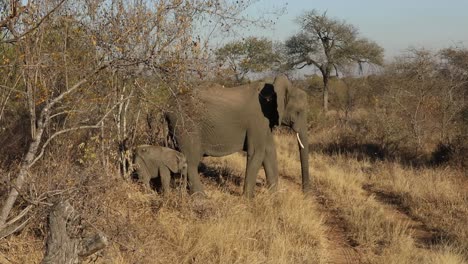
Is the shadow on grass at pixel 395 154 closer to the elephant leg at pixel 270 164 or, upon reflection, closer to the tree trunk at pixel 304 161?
the tree trunk at pixel 304 161

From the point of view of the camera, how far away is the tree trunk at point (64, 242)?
3832 millimetres

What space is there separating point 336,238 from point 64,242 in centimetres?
428

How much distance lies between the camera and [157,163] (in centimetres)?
816

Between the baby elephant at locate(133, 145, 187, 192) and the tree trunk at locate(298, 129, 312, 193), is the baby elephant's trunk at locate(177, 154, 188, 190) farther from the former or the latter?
the tree trunk at locate(298, 129, 312, 193)

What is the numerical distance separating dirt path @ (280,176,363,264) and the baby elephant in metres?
2.31

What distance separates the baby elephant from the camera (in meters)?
8.12

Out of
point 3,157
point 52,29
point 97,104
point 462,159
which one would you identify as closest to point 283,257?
point 97,104

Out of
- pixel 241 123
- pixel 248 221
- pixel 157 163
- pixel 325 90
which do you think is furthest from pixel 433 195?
pixel 325 90

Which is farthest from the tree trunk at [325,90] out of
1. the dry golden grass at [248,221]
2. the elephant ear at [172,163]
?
the elephant ear at [172,163]

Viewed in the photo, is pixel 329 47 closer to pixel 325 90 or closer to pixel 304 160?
pixel 325 90

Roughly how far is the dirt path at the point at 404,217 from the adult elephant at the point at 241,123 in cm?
200

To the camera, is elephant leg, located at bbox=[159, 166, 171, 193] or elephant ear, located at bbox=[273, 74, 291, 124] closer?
elephant leg, located at bbox=[159, 166, 171, 193]

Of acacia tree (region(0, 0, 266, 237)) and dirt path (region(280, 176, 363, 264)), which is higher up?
acacia tree (region(0, 0, 266, 237))

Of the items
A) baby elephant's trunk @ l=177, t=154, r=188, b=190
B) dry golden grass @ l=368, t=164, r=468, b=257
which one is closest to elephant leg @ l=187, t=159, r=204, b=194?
baby elephant's trunk @ l=177, t=154, r=188, b=190
